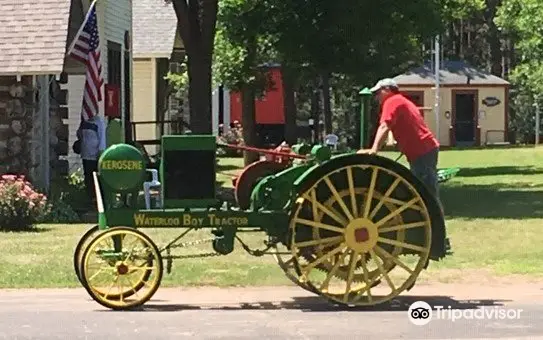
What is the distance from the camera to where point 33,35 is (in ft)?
67.9

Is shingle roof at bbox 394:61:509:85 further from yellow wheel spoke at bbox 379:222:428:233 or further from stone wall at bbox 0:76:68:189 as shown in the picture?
yellow wheel spoke at bbox 379:222:428:233

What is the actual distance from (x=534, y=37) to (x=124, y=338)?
27770mm

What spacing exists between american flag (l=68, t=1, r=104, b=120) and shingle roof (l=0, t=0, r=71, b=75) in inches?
16.7

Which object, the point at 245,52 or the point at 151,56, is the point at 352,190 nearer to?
the point at 245,52

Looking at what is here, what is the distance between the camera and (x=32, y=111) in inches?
842

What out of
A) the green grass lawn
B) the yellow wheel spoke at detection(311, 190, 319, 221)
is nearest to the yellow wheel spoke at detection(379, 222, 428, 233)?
the yellow wheel spoke at detection(311, 190, 319, 221)

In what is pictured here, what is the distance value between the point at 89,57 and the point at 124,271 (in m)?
10.8

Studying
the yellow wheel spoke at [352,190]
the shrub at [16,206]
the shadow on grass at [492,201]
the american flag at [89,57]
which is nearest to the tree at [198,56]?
the american flag at [89,57]

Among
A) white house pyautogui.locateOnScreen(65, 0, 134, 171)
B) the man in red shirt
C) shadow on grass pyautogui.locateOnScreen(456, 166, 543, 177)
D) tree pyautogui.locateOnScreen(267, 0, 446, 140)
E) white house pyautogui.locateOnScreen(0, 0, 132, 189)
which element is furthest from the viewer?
shadow on grass pyautogui.locateOnScreen(456, 166, 543, 177)

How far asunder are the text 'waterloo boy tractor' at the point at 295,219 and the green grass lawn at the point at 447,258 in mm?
1613

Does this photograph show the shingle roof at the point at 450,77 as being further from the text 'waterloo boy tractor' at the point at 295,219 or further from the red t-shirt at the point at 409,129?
the text 'waterloo boy tractor' at the point at 295,219

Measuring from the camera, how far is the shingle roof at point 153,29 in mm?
34094

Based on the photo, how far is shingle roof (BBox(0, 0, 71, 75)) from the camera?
65.7ft

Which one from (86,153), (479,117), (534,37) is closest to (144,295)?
(86,153)
